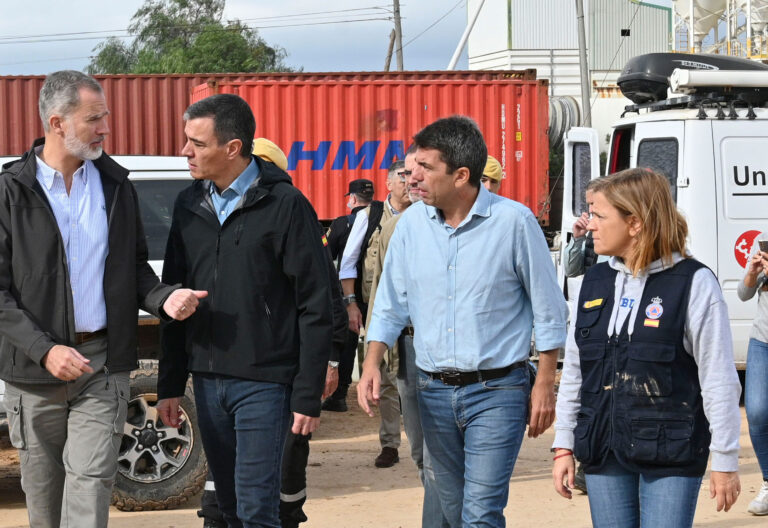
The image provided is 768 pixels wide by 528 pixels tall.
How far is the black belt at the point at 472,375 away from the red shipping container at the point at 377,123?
37.2ft

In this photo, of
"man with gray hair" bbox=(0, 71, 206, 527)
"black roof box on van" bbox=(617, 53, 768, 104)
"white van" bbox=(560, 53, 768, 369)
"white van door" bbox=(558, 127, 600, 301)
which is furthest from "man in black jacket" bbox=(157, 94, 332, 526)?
"black roof box on van" bbox=(617, 53, 768, 104)

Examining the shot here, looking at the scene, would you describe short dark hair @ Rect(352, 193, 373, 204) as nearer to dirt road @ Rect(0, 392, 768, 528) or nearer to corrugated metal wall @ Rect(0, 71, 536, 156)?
dirt road @ Rect(0, 392, 768, 528)

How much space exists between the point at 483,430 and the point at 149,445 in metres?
3.06

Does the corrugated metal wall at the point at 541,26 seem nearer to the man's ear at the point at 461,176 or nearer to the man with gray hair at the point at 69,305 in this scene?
the man's ear at the point at 461,176

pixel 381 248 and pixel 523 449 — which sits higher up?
pixel 381 248

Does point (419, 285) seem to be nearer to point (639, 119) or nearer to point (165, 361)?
point (165, 361)

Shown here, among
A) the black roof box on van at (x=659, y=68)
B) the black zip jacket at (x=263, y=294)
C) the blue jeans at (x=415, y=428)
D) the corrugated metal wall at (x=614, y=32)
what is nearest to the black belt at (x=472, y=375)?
the blue jeans at (x=415, y=428)

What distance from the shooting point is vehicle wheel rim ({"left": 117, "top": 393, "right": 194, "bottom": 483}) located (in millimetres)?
6527

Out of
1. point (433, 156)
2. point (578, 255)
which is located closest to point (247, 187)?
point (433, 156)

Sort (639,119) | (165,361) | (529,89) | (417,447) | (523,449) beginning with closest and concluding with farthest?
(165,361)
(417,447)
(523,449)
(639,119)
(529,89)

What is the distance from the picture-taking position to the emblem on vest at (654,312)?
3.44m

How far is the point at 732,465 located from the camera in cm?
338

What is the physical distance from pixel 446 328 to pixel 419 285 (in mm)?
209

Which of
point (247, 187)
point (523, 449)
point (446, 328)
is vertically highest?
point (247, 187)
